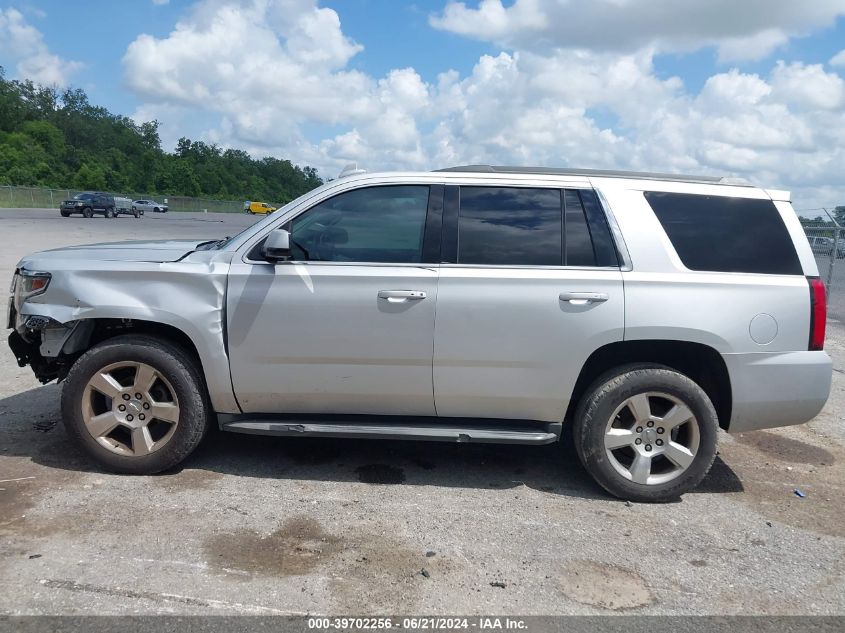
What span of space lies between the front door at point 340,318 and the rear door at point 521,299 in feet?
0.55

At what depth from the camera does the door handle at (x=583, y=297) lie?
13.0 ft

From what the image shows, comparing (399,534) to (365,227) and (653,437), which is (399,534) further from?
(365,227)

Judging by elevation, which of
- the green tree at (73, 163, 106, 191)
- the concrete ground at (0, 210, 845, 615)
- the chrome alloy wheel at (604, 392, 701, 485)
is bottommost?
the concrete ground at (0, 210, 845, 615)

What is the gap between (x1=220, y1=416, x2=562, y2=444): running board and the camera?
161 inches

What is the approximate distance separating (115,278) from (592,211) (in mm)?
3000

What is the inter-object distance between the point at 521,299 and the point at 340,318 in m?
1.09

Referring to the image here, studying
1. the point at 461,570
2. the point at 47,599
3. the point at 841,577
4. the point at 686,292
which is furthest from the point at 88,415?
the point at 841,577

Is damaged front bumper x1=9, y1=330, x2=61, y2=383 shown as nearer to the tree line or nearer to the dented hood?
the dented hood

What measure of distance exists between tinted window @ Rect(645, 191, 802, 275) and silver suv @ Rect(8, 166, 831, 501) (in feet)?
0.04

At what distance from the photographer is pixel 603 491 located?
427 centimetres

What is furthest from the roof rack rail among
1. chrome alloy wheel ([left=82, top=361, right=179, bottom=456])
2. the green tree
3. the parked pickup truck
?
the green tree

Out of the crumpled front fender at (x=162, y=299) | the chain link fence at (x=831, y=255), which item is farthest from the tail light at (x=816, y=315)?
the chain link fence at (x=831, y=255)

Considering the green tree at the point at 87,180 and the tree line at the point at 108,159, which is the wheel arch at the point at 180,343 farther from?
the green tree at the point at 87,180

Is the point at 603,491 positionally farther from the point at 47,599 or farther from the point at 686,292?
the point at 47,599
